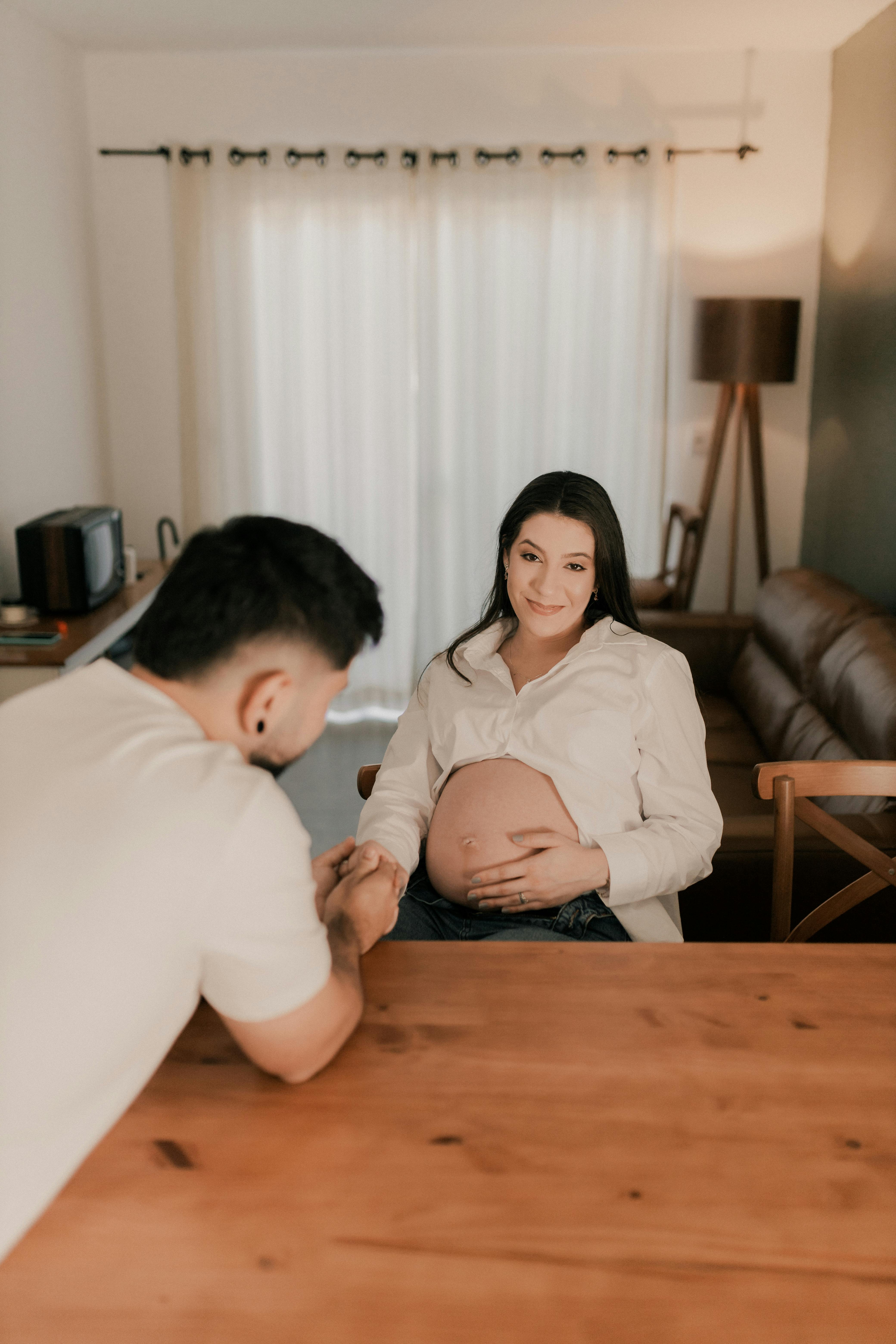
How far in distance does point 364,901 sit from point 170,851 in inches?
19.4

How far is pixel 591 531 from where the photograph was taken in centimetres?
171

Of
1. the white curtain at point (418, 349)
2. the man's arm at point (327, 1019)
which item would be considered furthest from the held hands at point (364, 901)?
the white curtain at point (418, 349)

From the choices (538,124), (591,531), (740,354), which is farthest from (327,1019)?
(538,124)

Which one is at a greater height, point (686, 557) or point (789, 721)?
point (686, 557)

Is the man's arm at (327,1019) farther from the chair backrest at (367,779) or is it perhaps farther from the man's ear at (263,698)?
the chair backrest at (367,779)

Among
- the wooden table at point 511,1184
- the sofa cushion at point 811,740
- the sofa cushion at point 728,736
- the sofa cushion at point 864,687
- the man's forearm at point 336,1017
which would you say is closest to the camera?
the wooden table at point 511,1184

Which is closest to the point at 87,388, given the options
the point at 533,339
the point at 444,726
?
the point at 533,339

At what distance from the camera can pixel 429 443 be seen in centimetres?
431

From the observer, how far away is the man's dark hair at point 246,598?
0.90 m

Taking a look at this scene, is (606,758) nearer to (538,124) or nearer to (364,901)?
(364,901)

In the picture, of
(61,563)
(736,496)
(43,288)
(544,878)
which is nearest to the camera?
(544,878)

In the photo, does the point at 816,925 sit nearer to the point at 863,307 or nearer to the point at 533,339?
the point at 863,307

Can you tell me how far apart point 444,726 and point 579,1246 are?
106cm

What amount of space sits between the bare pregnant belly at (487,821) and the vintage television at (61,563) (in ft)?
6.59
